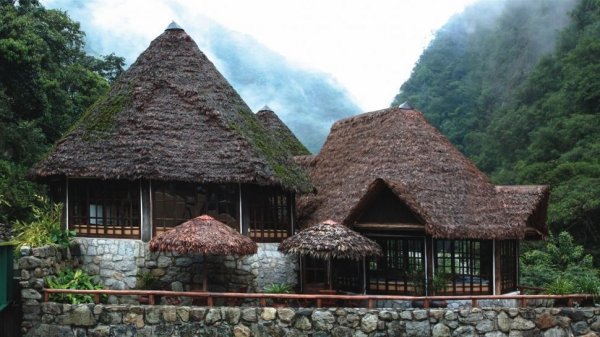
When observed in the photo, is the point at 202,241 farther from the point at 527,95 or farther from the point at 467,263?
the point at 527,95

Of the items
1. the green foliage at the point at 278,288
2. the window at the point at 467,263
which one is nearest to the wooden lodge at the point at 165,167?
the green foliage at the point at 278,288

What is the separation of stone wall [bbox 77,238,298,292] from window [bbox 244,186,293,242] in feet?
2.78

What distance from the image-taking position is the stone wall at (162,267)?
16.8 meters

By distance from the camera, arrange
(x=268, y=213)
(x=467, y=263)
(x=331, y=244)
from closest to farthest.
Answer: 1. (x=331, y=244)
2. (x=467, y=263)
3. (x=268, y=213)

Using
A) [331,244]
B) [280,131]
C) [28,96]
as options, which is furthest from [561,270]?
[28,96]

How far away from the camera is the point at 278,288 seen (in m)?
16.6

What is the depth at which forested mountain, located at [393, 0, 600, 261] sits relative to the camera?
32.7 metres

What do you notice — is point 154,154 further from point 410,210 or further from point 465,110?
point 465,110

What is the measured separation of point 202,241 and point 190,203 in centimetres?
249

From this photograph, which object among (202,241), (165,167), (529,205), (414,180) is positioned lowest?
(202,241)

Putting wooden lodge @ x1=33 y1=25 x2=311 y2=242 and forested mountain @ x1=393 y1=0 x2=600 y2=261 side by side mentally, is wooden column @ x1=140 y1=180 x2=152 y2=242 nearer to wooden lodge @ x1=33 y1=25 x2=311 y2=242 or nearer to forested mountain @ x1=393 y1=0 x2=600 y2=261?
wooden lodge @ x1=33 y1=25 x2=311 y2=242

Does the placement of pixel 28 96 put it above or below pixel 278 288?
above

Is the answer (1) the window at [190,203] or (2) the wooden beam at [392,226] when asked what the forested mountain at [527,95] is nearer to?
(2) the wooden beam at [392,226]

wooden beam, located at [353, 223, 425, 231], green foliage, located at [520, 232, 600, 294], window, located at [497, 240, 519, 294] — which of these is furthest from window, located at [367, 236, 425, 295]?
green foliage, located at [520, 232, 600, 294]
